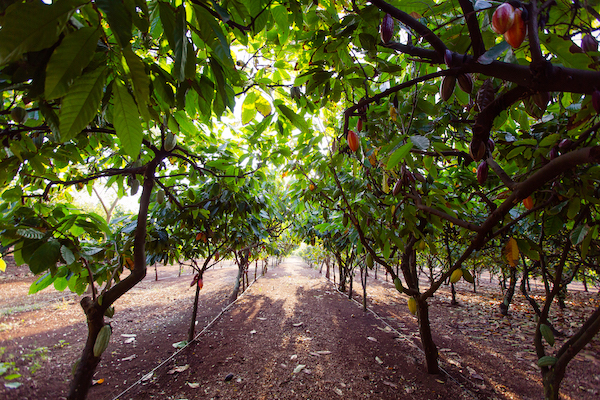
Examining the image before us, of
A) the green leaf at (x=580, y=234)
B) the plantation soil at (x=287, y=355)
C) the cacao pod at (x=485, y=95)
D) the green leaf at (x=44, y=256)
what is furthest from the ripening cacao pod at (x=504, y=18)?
the plantation soil at (x=287, y=355)

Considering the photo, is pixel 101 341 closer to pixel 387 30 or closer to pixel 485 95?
pixel 387 30

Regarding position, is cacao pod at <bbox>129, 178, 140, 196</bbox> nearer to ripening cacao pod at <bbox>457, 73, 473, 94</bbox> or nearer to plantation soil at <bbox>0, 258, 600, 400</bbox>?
ripening cacao pod at <bbox>457, 73, 473, 94</bbox>

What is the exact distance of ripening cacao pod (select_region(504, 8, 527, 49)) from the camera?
2.01 ft

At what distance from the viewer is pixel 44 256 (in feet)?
3.25

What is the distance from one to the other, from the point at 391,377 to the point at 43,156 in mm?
3544

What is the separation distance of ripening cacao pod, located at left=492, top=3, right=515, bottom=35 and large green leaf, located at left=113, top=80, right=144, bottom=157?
0.93 m

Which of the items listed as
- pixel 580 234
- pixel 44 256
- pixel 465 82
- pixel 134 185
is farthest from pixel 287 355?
pixel 465 82

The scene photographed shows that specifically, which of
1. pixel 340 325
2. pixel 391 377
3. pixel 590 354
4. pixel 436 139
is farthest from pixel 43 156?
pixel 590 354

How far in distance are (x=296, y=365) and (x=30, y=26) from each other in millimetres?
3468

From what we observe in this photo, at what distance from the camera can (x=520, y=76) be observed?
0.63m

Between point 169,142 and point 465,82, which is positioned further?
point 169,142

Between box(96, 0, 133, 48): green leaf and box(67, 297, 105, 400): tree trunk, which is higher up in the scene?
box(96, 0, 133, 48): green leaf

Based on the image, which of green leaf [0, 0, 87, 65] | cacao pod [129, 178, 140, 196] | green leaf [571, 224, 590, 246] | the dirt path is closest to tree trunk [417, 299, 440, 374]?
the dirt path

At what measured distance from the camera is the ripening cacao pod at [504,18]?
0.62m
